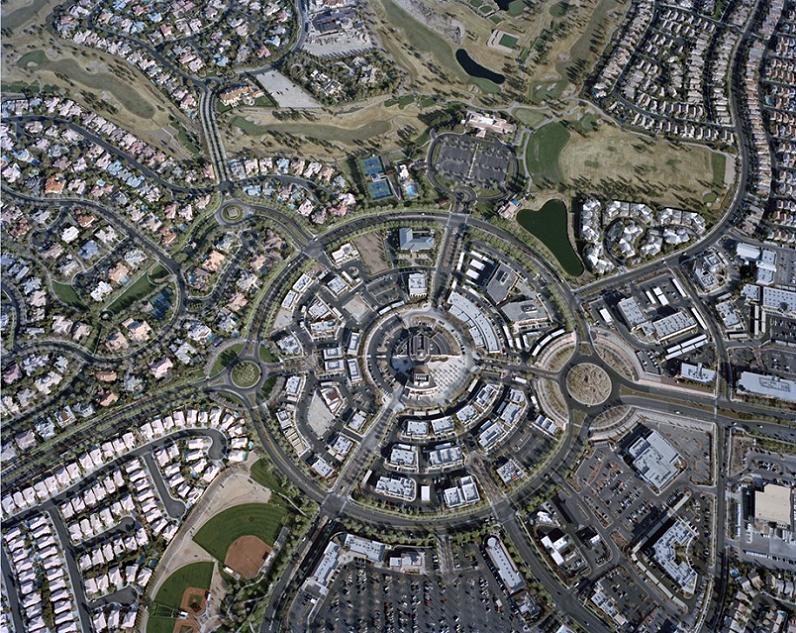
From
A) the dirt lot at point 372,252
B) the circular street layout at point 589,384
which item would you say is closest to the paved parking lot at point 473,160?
the dirt lot at point 372,252

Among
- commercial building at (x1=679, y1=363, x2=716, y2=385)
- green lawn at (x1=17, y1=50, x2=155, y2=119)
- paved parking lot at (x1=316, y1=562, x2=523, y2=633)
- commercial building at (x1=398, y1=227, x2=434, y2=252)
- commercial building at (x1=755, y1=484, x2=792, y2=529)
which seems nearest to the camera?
paved parking lot at (x1=316, y1=562, x2=523, y2=633)

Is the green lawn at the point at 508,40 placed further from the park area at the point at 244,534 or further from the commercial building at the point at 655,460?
the park area at the point at 244,534

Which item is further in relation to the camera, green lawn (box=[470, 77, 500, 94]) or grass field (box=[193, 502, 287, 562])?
green lawn (box=[470, 77, 500, 94])

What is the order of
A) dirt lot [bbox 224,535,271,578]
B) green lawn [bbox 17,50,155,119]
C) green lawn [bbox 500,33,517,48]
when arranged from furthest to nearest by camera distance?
green lawn [bbox 500,33,517,48] → green lawn [bbox 17,50,155,119] → dirt lot [bbox 224,535,271,578]

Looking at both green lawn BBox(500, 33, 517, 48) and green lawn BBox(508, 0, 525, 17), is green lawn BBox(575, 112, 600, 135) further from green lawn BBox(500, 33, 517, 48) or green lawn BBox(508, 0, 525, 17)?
green lawn BBox(508, 0, 525, 17)

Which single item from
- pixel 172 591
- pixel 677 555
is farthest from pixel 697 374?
pixel 172 591

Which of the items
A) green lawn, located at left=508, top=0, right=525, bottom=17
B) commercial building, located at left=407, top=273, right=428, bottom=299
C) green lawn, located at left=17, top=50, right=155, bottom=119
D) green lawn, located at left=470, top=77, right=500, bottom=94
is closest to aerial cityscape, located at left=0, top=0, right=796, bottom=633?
commercial building, located at left=407, top=273, right=428, bottom=299
